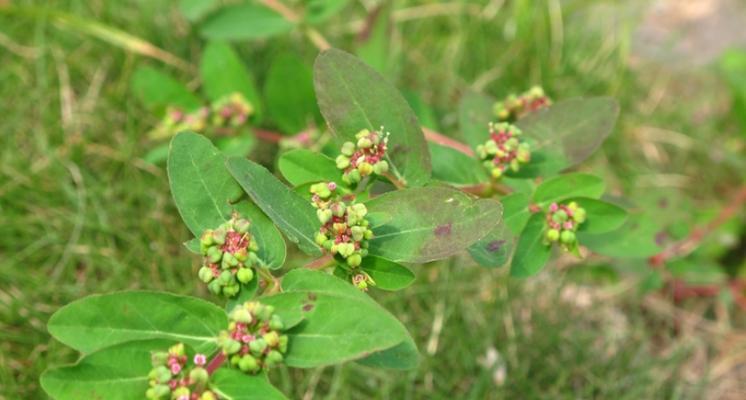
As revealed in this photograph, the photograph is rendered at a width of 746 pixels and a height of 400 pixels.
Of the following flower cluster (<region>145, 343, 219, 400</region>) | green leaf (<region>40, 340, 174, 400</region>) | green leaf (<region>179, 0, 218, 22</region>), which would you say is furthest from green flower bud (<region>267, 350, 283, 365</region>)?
green leaf (<region>179, 0, 218, 22</region>)

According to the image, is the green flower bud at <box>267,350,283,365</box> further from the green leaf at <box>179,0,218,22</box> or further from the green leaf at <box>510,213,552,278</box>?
the green leaf at <box>179,0,218,22</box>

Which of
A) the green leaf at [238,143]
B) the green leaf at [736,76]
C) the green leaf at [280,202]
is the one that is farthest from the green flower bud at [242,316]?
the green leaf at [736,76]

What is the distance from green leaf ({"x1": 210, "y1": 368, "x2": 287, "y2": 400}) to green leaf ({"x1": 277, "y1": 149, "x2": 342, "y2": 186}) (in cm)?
48

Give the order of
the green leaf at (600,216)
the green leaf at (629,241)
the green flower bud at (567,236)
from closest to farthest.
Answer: the green flower bud at (567,236), the green leaf at (600,216), the green leaf at (629,241)

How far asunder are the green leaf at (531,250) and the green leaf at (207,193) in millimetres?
624

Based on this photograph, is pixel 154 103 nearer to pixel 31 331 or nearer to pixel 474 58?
pixel 31 331

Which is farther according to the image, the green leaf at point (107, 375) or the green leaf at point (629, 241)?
the green leaf at point (629, 241)

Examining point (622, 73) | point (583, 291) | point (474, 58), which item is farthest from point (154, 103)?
point (622, 73)

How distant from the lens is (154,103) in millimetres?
2951

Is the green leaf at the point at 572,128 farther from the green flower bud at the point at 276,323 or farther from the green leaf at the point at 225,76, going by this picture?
the green leaf at the point at 225,76

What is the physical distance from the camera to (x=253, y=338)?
4.98 ft

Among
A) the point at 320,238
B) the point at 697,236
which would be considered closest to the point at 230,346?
the point at 320,238

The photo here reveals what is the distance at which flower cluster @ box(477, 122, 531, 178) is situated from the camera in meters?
2.03

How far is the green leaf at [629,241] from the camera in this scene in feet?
8.01
